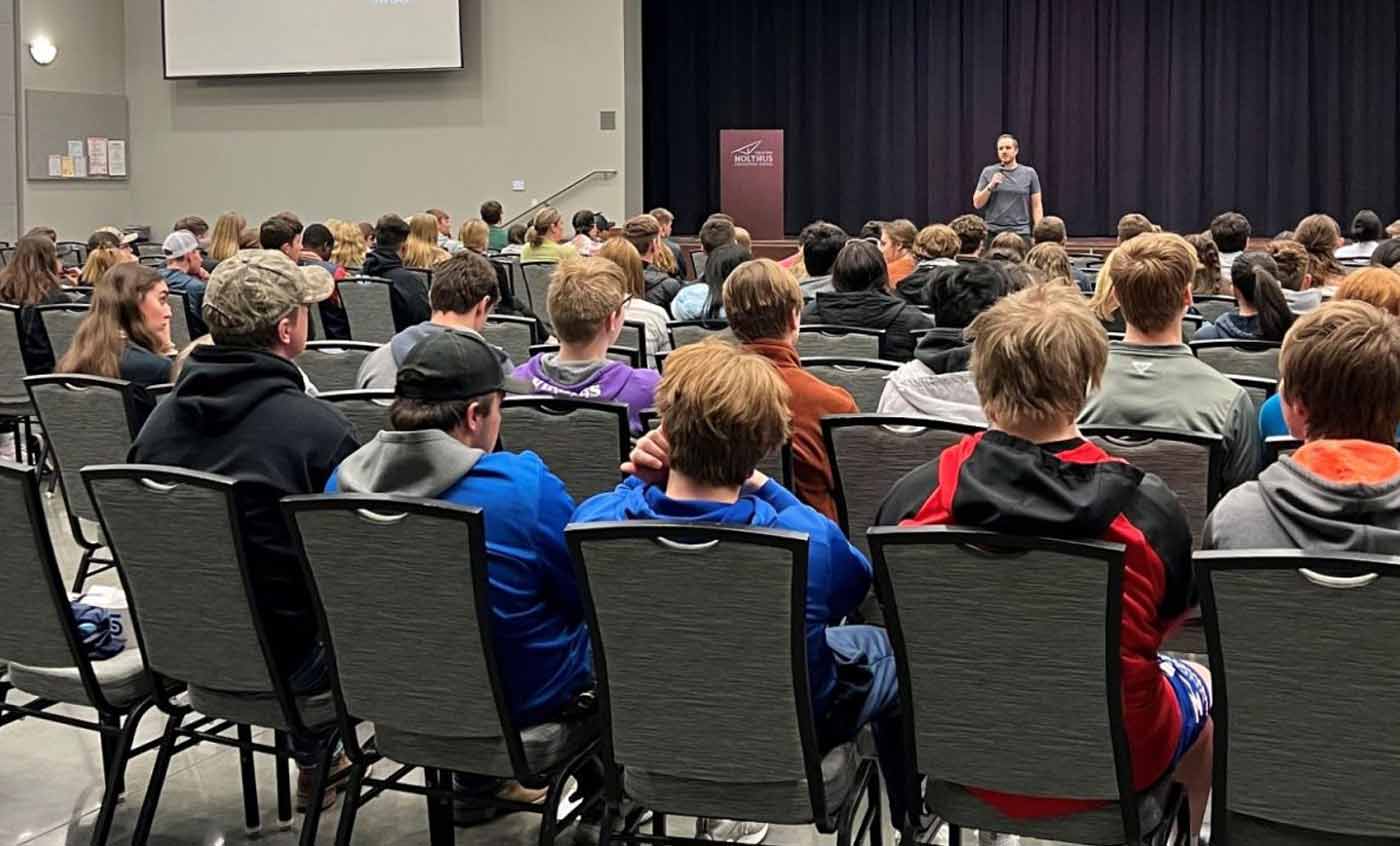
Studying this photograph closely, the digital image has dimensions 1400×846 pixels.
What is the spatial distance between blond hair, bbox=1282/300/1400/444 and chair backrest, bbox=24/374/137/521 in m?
3.14

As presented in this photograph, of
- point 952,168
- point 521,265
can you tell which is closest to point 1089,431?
point 521,265

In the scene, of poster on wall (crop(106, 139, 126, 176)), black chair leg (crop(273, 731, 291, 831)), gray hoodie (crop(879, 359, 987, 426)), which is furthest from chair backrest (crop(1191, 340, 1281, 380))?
poster on wall (crop(106, 139, 126, 176))

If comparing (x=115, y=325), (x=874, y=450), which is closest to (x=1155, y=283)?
(x=874, y=450)

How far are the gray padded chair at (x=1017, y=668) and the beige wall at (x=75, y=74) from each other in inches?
591

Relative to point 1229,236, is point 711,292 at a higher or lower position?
lower

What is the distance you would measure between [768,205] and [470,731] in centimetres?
1256

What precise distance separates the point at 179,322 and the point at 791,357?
409 cm

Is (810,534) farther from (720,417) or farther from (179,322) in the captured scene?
(179,322)

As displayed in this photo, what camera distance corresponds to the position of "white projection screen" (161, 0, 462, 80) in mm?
14969

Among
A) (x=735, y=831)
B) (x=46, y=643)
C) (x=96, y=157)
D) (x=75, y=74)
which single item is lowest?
(x=735, y=831)

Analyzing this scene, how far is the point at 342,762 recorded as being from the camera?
154 inches

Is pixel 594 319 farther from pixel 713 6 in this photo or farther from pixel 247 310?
pixel 713 6

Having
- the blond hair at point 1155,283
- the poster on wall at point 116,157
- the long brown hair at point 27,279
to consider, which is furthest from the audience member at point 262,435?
the poster on wall at point 116,157

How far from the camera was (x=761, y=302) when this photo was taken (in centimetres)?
411
